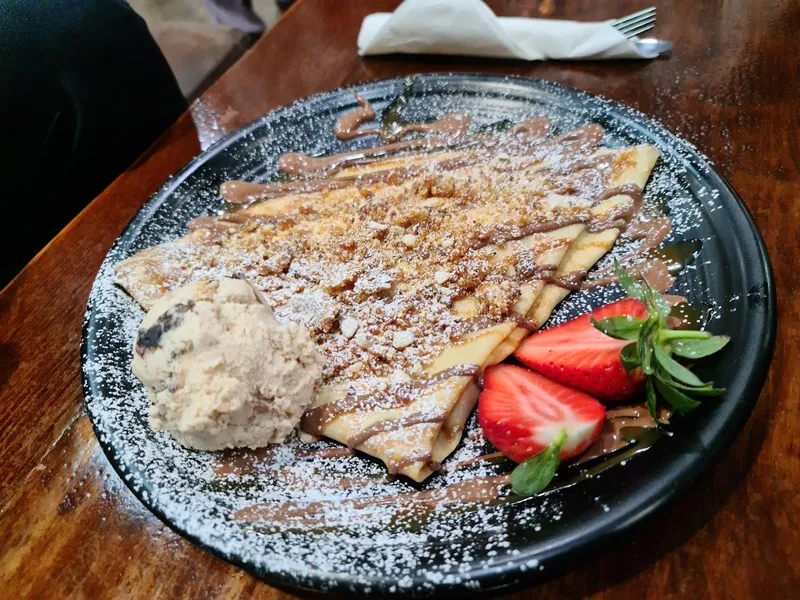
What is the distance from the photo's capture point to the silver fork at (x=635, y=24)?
1891 millimetres

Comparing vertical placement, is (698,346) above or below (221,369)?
above

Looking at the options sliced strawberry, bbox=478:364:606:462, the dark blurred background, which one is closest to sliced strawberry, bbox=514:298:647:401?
sliced strawberry, bbox=478:364:606:462

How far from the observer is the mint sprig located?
35.8 inches

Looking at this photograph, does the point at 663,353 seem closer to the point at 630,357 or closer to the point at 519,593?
the point at 630,357

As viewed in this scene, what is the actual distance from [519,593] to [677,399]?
387 millimetres

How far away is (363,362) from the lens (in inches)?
46.4

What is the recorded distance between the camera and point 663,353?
93 cm

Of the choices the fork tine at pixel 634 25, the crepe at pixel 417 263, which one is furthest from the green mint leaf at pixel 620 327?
the fork tine at pixel 634 25

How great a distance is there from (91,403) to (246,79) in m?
1.33

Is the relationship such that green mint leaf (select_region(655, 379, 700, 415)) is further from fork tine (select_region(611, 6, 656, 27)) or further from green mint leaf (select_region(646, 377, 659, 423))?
fork tine (select_region(611, 6, 656, 27))

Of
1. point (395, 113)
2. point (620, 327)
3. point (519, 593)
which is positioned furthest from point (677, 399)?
point (395, 113)

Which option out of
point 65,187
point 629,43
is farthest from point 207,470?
point 629,43

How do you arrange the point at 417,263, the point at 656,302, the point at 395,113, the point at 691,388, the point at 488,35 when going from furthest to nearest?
the point at 488,35 < the point at 395,113 < the point at 417,263 < the point at 656,302 < the point at 691,388

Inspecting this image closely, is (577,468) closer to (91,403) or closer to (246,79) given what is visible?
(91,403)
